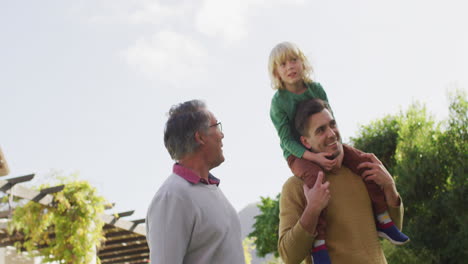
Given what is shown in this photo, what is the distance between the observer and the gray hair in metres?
2.40

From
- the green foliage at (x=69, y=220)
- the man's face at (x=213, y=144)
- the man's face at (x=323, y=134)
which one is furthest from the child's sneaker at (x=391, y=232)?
the green foliage at (x=69, y=220)

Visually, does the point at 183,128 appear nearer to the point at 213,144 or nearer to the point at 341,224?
the point at 213,144

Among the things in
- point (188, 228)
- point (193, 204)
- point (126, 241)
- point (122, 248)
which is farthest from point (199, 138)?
point (122, 248)

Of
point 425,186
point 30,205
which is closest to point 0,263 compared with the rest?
point 30,205

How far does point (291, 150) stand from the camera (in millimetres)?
3053

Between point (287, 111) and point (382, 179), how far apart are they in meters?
0.64

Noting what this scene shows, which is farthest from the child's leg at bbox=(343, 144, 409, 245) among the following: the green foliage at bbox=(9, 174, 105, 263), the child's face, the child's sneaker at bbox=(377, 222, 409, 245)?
the green foliage at bbox=(9, 174, 105, 263)

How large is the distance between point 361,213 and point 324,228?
225mm

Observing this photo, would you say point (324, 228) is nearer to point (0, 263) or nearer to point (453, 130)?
point (0, 263)

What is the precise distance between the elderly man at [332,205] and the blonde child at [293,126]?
5 cm

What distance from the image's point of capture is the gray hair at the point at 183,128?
7.89 ft

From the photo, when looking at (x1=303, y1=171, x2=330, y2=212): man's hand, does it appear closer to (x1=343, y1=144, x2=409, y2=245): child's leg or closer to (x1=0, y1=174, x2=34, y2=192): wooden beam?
(x1=343, y1=144, x2=409, y2=245): child's leg

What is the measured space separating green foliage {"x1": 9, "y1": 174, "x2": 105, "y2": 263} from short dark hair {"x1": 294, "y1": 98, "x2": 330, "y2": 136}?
28.0 feet

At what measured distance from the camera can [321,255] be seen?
108 inches
